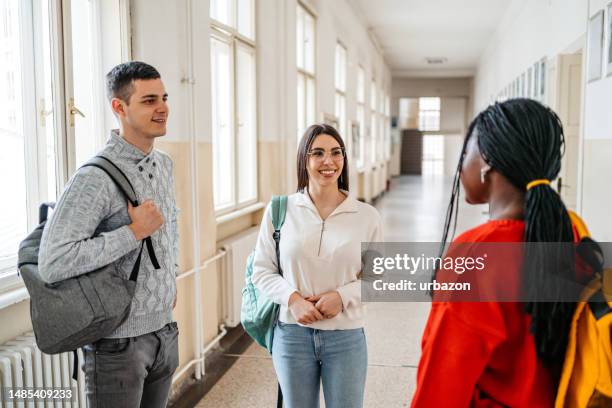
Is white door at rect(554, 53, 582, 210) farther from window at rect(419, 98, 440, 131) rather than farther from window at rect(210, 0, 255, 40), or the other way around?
window at rect(419, 98, 440, 131)

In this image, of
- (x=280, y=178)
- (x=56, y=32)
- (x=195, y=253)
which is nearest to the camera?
(x=56, y=32)

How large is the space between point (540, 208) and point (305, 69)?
21.5ft

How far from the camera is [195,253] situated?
3521 mm

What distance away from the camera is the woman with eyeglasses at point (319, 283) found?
6.42 feet

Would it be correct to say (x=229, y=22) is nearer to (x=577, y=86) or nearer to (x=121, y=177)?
(x=121, y=177)

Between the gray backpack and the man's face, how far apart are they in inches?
16.9

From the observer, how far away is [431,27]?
13.4m

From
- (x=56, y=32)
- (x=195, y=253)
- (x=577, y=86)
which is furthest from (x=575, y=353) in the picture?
(x=577, y=86)

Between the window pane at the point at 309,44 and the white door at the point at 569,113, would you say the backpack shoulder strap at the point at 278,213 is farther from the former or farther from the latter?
the window pane at the point at 309,44

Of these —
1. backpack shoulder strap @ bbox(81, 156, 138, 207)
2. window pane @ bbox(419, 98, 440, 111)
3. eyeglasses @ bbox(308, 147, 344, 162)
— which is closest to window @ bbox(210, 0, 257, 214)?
eyeglasses @ bbox(308, 147, 344, 162)

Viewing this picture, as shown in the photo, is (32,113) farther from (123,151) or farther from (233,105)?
(233,105)

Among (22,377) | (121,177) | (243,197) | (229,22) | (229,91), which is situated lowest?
(22,377)

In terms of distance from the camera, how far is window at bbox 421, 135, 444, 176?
31422 millimetres

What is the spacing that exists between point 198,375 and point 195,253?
80 cm
